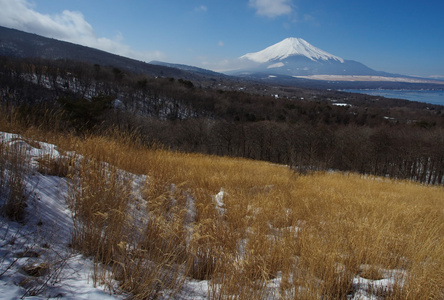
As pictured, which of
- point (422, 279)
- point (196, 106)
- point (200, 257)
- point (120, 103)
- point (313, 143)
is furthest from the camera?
point (196, 106)

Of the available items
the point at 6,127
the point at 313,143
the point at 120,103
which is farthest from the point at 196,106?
the point at 6,127

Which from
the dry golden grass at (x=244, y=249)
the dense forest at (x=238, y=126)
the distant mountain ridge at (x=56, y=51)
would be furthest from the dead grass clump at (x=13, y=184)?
the distant mountain ridge at (x=56, y=51)

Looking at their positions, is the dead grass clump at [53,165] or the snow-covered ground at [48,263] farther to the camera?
the dead grass clump at [53,165]

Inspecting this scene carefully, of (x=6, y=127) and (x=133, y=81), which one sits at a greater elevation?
(x=133, y=81)

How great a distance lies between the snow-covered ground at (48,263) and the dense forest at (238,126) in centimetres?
441

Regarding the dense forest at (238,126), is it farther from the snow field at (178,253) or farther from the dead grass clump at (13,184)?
the snow field at (178,253)

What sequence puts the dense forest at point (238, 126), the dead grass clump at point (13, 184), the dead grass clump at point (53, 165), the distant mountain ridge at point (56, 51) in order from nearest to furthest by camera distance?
1. the dead grass clump at point (13, 184)
2. the dead grass clump at point (53, 165)
3. the dense forest at point (238, 126)
4. the distant mountain ridge at point (56, 51)

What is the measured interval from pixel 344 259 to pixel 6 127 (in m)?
5.82

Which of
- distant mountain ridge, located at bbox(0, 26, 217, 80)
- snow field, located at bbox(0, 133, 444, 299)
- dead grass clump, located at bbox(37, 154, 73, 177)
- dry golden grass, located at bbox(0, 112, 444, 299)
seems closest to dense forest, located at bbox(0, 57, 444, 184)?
dead grass clump, located at bbox(37, 154, 73, 177)

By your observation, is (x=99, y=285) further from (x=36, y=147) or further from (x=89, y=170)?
(x=36, y=147)

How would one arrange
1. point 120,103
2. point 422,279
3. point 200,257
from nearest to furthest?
1. point 422,279
2. point 200,257
3. point 120,103

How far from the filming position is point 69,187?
3.04 m

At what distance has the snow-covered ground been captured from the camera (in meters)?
1.52

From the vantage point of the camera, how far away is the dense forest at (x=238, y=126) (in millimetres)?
29834
